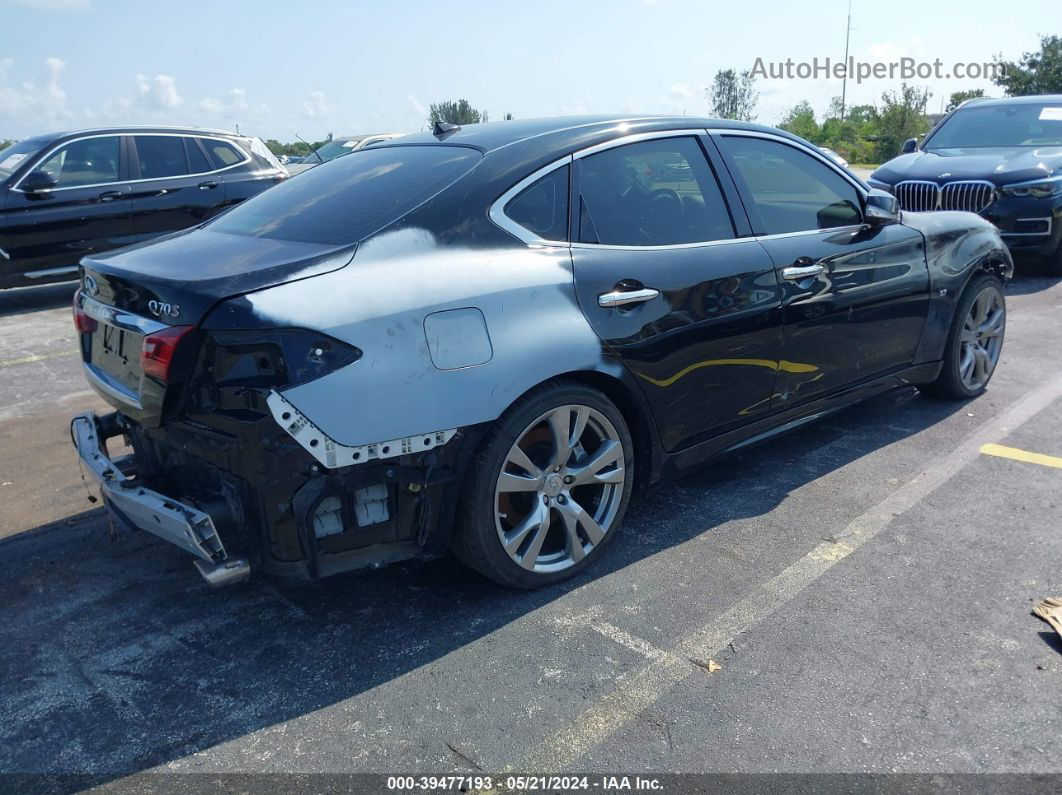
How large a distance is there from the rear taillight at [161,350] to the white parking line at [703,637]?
1551 mm

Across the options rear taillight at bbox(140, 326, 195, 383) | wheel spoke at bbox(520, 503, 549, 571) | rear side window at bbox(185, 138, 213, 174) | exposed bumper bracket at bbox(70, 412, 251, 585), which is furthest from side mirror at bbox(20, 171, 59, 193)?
wheel spoke at bbox(520, 503, 549, 571)

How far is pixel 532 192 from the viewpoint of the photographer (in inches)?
130

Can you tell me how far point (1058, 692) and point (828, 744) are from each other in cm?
81

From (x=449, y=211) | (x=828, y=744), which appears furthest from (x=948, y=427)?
(x=449, y=211)

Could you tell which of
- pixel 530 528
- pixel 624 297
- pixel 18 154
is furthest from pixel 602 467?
pixel 18 154

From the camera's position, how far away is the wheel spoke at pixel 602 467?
3.36m

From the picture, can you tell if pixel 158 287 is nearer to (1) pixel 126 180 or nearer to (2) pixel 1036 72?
(1) pixel 126 180

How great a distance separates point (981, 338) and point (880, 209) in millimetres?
1571

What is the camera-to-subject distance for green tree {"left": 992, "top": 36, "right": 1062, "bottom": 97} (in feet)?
135


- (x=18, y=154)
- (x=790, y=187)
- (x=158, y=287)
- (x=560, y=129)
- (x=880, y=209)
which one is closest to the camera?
(x=158, y=287)

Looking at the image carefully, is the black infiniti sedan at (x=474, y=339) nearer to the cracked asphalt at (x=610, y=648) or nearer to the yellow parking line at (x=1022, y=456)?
the cracked asphalt at (x=610, y=648)

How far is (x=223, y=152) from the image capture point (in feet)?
33.3

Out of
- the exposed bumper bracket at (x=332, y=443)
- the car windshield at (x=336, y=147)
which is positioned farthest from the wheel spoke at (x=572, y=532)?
the car windshield at (x=336, y=147)

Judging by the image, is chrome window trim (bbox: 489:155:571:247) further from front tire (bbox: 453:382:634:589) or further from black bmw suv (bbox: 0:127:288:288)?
black bmw suv (bbox: 0:127:288:288)
